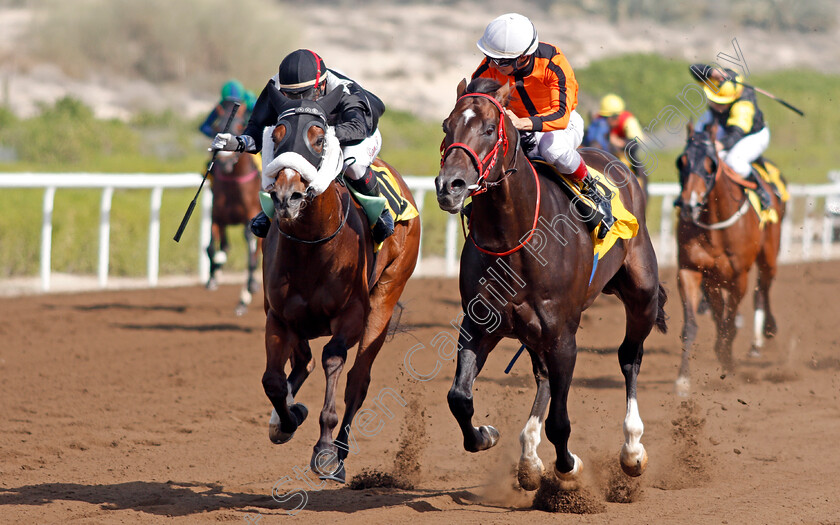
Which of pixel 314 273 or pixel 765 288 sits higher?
pixel 314 273

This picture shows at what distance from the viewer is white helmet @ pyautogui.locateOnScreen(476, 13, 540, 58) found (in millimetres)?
4395

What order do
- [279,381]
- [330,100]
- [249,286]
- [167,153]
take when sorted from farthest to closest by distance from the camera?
[167,153] → [249,286] → [330,100] → [279,381]

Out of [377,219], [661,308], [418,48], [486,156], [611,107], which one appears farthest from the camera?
[418,48]

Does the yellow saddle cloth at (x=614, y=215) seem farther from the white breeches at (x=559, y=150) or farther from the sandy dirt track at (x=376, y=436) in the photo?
the sandy dirt track at (x=376, y=436)

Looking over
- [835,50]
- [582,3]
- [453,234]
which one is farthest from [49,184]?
[835,50]

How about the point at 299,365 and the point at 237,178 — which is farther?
the point at 237,178

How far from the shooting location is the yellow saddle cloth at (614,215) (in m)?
4.69

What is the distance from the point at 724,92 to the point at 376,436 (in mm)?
4354

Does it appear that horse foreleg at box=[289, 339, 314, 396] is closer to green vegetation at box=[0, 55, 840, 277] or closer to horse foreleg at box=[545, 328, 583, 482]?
horse foreleg at box=[545, 328, 583, 482]

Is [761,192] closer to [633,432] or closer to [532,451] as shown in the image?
[633,432]

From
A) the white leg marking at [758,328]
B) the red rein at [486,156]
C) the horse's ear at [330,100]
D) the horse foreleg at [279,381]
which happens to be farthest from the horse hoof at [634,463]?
the white leg marking at [758,328]

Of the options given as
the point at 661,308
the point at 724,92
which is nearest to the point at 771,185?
the point at 724,92

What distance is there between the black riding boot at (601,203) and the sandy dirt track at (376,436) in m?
1.23

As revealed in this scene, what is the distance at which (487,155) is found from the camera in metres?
3.88
